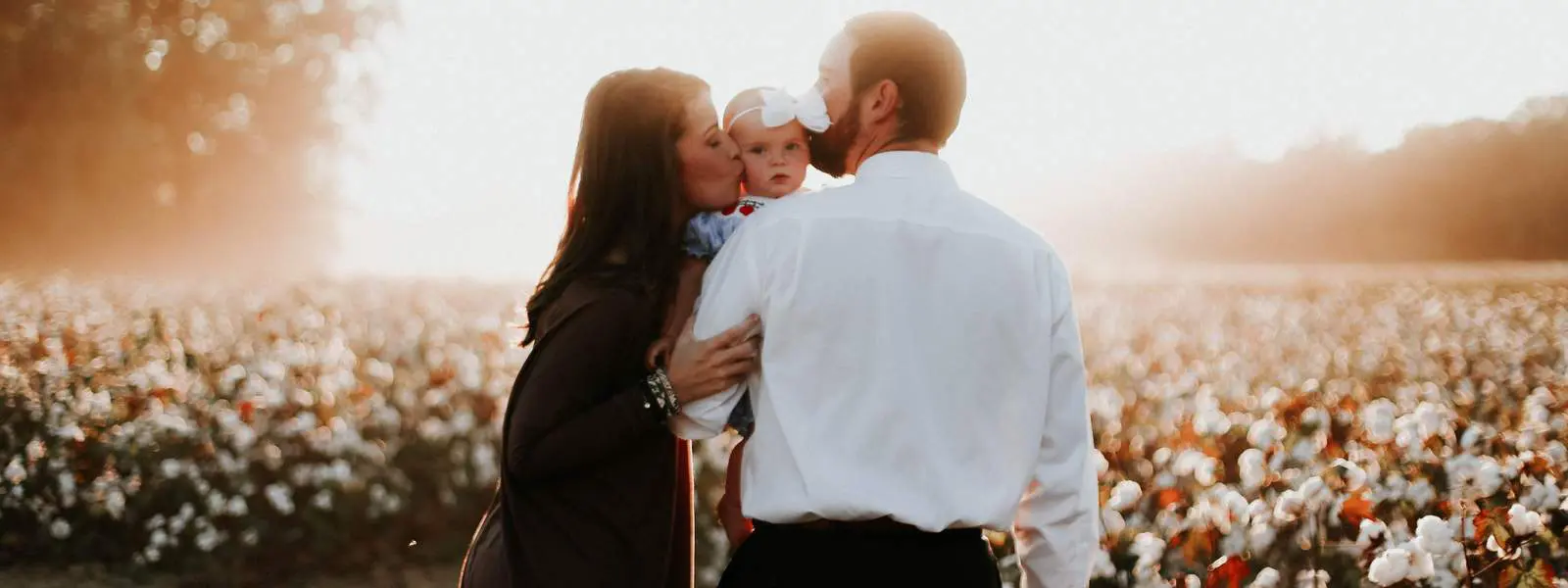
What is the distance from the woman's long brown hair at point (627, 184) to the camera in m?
2.44

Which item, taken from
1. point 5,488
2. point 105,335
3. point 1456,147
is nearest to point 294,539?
point 5,488

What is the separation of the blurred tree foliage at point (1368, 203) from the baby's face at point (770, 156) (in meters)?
37.0

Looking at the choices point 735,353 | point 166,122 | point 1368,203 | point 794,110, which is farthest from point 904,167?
point 1368,203

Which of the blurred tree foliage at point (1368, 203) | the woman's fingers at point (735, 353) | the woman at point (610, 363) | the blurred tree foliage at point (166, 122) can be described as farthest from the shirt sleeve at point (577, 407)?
the blurred tree foliage at point (1368, 203)

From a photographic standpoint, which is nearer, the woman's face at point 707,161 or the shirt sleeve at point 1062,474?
the shirt sleeve at point 1062,474

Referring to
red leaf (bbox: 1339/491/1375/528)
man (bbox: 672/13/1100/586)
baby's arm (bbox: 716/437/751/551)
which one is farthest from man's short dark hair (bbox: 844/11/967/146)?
red leaf (bbox: 1339/491/1375/528)

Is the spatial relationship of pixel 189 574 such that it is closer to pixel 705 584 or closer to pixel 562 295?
pixel 705 584

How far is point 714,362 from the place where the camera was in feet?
7.25

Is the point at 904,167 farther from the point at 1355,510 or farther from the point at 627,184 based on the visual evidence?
the point at 1355,510

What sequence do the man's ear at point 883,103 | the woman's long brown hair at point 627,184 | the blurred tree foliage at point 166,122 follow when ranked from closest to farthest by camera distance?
the man's ear at point 883,103 < the woman's long brown hair at point 627,184 < the blurred tree foliage at point 166,122

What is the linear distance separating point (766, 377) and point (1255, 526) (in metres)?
2.62

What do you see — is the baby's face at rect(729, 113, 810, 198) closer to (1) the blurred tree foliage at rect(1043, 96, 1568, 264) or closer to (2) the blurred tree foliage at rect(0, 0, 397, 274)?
(2) the blurred tree foliage at rect(0, 0, 397, 274)

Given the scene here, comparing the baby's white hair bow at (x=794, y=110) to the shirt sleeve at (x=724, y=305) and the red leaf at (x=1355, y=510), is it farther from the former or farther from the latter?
the red leaf at (x=1355, y=510)

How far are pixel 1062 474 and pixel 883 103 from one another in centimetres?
68
